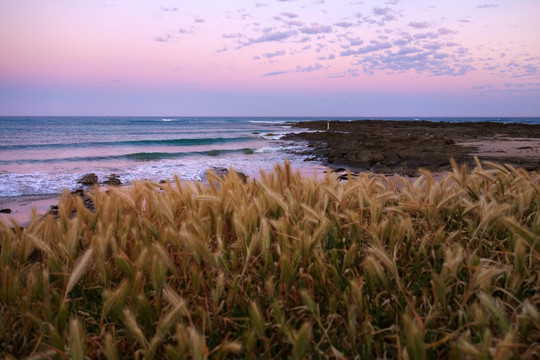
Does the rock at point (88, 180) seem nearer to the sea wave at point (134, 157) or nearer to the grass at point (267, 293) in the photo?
the sea wave at point (134, 157)

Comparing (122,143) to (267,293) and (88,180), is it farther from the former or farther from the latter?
(267,293)

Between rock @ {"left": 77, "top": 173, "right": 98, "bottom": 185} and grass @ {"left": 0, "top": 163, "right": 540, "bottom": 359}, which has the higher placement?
grass @ {"left": 0, "top": 163, "right": 540, "bottom": 359}

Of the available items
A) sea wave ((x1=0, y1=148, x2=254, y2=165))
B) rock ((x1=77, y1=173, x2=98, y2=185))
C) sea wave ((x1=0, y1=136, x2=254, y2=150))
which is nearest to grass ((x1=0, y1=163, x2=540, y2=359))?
rock ((x1=77, y1=173, x2=98, y2=185))

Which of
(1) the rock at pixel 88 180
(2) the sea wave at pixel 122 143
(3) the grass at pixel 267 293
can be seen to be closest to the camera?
(3) the grass at pixel 267 293

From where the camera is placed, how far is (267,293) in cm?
108

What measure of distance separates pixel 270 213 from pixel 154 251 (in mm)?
671

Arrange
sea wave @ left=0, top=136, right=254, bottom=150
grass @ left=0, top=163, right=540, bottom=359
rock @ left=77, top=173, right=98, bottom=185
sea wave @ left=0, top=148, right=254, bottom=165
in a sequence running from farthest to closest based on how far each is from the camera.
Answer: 1. sea wave @ left=0, top=136, right=254, bottom=150
2. sea wave @ left=0, top=148, right=254, bottom=165
3. rock @ left=77, top=173, right=98, bottom=185
4. grass @ left=0, top=163, right=540, bottom=359

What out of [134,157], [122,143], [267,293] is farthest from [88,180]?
[122,143]

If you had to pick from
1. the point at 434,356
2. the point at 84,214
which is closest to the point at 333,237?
the point at 434,356

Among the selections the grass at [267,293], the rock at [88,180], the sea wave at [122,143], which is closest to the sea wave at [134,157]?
the sea wave at [122,143]

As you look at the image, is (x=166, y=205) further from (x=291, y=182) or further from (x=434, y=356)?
(x=434, y=356)

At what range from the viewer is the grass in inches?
32.9

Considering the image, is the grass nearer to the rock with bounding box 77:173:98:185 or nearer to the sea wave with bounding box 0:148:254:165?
the rock with bounding box 77:173:98:185

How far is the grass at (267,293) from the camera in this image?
837 millimetres
